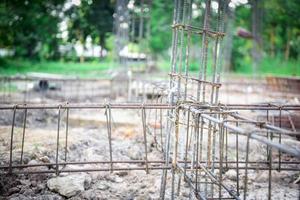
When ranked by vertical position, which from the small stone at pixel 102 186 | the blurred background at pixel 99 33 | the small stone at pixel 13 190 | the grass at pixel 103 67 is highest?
the blurred background at pixel 99 33

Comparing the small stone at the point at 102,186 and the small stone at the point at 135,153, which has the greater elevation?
the small stone at the point at 135,153

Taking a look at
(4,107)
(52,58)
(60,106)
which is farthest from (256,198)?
(52,58)

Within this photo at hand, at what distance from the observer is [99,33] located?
35.1 m

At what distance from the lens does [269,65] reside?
116 ft

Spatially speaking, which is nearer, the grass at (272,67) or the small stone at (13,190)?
the small stone at (13,190)

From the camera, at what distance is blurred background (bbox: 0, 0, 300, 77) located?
29.3 meters

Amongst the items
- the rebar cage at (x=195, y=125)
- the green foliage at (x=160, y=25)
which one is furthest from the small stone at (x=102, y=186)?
the green foliage at (x=160, y=25)

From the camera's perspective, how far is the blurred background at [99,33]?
2928 centimetres

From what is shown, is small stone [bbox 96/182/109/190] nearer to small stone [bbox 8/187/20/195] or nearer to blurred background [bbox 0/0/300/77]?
small stone [bbox 8/187/20/195]

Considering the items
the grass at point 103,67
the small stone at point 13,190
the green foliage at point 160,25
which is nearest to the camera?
the small stone at point 13,190

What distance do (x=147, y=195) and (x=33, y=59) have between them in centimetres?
3074

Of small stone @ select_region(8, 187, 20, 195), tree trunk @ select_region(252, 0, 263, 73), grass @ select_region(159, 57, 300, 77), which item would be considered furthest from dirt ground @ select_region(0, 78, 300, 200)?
grass @ select_region(159, 57, 300, 77)

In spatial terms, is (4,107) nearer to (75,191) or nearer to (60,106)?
(60,106)

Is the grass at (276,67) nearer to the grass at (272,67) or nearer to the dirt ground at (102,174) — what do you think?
the grass at (272,67)
